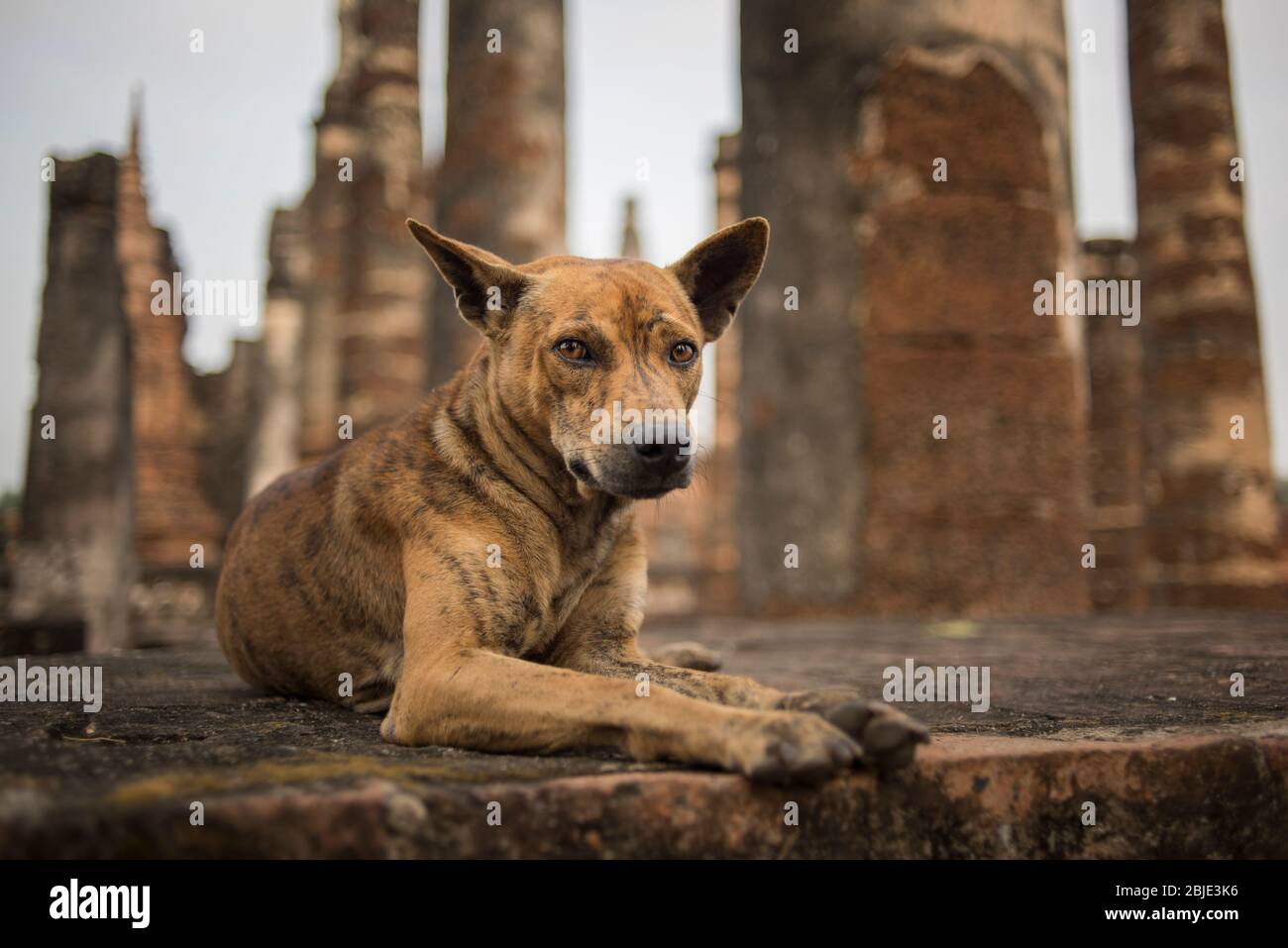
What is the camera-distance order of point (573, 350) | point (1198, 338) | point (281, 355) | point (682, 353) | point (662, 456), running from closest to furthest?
point (662, 456)
point (573, 350)
point (682, 353)
point (1198, 338)
point (281, 355)

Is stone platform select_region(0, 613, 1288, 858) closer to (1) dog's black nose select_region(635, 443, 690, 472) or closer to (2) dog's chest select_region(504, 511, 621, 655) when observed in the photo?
(2) dog's chest select_region(504, 511, 621, 655)

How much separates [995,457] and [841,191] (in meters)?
2.28

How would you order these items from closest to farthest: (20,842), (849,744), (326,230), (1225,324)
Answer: (20,842)
(849,744)
(1225,324)
(326,230)

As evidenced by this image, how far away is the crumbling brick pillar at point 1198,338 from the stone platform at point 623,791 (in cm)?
841

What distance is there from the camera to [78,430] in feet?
27.0

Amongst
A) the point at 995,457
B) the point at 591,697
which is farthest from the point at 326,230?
the point at 591,697

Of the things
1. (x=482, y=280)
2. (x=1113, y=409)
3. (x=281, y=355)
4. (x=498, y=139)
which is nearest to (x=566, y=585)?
(x=482, y=280)

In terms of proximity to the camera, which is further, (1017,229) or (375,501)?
(1017,229)

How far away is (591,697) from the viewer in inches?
93.1

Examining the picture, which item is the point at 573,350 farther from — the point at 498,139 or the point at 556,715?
the point at 498,139

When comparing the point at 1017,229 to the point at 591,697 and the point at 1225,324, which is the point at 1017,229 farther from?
the point at 591,697

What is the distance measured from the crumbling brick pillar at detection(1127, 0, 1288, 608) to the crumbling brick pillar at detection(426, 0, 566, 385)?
21.1ft

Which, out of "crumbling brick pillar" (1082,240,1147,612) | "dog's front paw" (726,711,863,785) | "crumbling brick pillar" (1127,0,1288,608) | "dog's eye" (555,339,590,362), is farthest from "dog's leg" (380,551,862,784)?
"crumbling brick pillar" (1082,240,1147,612)

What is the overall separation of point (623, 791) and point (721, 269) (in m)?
2.07
